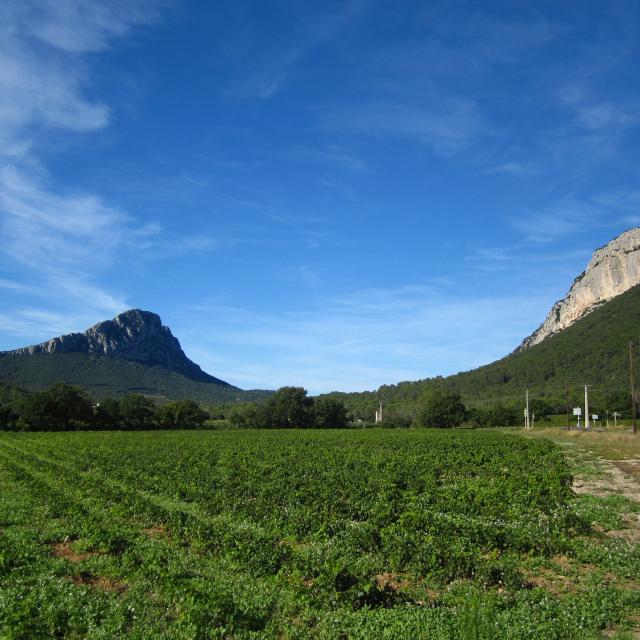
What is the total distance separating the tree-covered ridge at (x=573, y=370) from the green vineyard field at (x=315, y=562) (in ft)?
316

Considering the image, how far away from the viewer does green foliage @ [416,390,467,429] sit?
11812 cm

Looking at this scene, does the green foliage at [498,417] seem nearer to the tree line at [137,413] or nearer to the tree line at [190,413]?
the tree line at [190,413]

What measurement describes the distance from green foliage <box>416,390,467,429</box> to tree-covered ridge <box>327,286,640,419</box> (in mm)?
12870

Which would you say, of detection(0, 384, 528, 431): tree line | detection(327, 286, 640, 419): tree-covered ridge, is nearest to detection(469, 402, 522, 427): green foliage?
detection(0, 384, 528, 431): tree line

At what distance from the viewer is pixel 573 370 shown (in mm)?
123312

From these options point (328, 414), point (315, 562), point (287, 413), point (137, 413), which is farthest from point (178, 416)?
point (315, 562)

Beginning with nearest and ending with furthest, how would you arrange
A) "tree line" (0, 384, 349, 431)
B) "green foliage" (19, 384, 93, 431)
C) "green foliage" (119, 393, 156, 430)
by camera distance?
"green foliage" (19, 384, 93, 431), "tree line" (0, 384, 349, 431), "green foliage" (119, 393, 156, 430)

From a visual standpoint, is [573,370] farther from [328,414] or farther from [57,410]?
[57,410]

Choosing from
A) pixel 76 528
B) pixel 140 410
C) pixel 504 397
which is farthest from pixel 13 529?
pixel 504 397

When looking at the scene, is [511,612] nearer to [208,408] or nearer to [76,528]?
[76,528]

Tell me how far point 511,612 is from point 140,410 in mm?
107081

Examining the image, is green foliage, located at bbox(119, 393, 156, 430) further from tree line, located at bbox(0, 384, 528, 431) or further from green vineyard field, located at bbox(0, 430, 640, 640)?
green vineyard field, located at bbox(0, 430, 640, 640)

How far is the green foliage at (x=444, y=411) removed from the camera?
118 m

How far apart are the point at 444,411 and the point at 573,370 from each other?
30.9m
